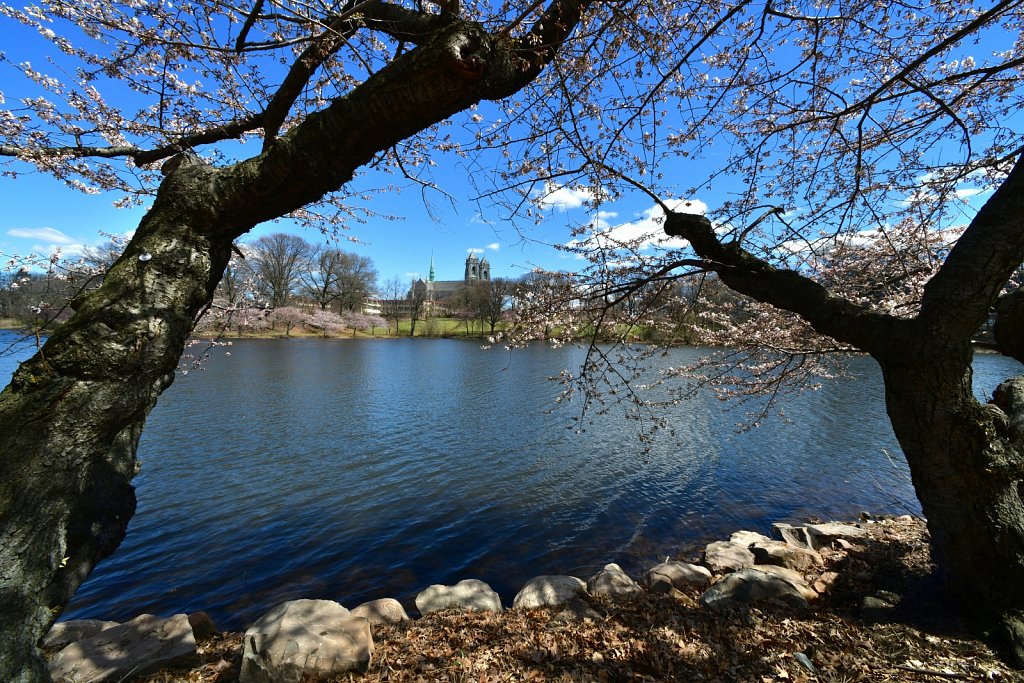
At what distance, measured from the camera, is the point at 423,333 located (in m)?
64.8

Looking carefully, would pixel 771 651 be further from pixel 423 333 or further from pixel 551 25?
pixel 423 333

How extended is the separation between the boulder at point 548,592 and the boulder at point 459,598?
11.5 inches

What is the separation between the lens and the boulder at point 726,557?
6.07 m

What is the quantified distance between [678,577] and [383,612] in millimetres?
3613

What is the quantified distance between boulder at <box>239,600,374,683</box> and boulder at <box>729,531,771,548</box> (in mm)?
5788

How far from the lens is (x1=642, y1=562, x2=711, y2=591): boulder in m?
5.48

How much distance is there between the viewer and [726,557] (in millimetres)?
6312

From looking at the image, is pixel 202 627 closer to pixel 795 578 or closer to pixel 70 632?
pixel 70 632

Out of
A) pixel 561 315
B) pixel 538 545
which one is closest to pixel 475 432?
pixel 538 545

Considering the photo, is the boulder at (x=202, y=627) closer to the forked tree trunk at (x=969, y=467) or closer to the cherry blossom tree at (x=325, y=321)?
the forked tree trunk at (x=969, y=467)

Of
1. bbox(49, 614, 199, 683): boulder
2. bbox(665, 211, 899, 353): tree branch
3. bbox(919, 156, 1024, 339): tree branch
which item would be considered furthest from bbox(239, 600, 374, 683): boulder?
bbox(919, 156, 1024, 339): tree branch

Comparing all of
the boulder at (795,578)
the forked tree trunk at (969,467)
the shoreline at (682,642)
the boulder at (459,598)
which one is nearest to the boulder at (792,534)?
the boulder at (795,578)

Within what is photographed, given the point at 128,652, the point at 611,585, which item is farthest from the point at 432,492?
the point at 128,652

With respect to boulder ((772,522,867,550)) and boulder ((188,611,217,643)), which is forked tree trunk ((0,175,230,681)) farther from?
boulder ((772,522,867,550))
